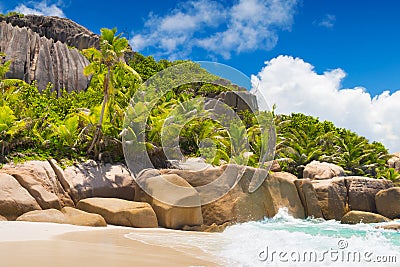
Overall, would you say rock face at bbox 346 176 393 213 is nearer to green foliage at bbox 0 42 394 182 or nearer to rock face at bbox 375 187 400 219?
rock face at bbox 375 187 400 219

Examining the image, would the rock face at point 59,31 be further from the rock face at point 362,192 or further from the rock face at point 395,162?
the rock face at point 362,192

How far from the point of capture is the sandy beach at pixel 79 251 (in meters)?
5.23

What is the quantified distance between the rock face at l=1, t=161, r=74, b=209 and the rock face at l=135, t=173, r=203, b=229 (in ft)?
8.76

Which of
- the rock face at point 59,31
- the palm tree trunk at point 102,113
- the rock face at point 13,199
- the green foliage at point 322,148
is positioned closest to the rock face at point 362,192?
the green foliage at point 322,148

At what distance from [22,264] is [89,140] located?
40.5 feet

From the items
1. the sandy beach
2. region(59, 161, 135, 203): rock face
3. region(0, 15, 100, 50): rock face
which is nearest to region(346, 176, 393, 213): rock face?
region(59, 161, 135, 203): rock face

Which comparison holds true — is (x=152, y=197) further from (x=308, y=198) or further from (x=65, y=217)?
(x=308, y=198)

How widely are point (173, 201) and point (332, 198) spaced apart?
376 inches

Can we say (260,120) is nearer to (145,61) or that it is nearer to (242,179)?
(242,179)

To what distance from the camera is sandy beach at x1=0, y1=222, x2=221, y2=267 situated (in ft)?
17.2

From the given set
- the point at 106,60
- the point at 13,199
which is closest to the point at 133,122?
the point at 106,60

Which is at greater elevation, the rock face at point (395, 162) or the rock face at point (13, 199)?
the rock face at point (395, 162)

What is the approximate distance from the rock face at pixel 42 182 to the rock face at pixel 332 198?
1141 cm

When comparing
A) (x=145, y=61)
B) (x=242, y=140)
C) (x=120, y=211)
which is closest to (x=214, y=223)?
(x=120, y=211)
